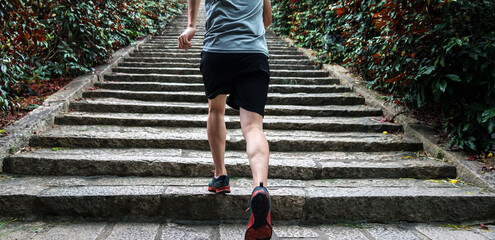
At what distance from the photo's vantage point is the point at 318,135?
3.58m

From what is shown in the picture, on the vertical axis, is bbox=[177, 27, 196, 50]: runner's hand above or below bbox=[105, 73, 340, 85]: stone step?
above

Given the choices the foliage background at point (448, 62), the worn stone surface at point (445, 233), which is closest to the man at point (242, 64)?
the worn stone surface at point (445, 233)

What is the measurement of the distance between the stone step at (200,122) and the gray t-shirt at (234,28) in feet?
6.52

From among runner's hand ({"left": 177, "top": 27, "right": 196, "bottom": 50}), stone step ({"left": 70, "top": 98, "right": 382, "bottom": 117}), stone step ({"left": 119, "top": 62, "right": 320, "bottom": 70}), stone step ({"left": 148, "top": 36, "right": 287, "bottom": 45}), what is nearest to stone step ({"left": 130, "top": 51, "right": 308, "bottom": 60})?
stone step ({"left": 119, "top": 62, "right": 320, "bottom": 70})

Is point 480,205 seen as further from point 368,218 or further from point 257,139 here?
point 257,139

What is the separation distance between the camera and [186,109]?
4180 millimetres

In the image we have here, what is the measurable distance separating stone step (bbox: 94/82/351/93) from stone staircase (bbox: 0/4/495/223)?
1.15 feet

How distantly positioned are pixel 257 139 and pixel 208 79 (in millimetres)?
424

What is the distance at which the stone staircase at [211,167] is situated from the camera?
2238mm

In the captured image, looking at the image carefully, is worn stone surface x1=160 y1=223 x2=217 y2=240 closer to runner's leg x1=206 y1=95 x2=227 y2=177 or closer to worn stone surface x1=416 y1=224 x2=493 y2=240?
runner's leg x1=206 y1=95 x2=227 y2=177

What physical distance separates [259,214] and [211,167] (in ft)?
4.08

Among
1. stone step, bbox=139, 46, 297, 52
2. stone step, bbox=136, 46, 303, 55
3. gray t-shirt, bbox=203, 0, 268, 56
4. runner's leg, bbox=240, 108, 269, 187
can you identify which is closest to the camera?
runner's leg, bbox=240, 108, 269, 187

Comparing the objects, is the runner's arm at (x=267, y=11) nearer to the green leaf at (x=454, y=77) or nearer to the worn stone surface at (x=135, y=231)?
the worn stone surface at (x=135, y=231)

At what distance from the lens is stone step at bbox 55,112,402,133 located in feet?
12.2
